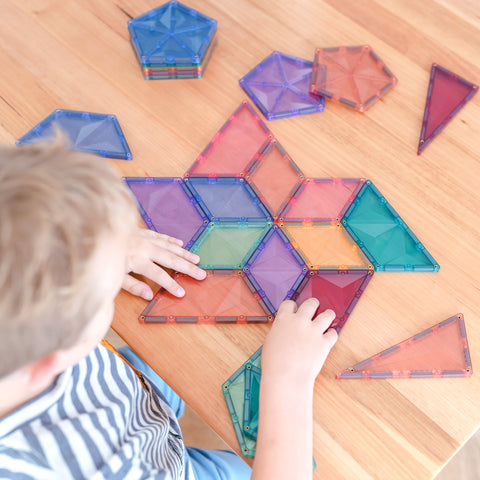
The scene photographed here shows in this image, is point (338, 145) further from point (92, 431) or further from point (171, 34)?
point (92, 431)

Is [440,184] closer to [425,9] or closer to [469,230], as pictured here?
[469,230]

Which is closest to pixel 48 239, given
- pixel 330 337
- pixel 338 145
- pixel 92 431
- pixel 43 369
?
pixel 43 369

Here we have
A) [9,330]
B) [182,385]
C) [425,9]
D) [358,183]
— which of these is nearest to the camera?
[9,330]

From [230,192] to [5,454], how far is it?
0.43 meters

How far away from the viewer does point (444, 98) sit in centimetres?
73

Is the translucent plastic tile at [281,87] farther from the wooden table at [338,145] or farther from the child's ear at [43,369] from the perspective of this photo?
→ the child's ear at [43,369]

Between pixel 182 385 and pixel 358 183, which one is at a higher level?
pixel 358 183

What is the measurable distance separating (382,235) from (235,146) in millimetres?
259

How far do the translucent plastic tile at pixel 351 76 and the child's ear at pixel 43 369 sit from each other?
0.56 m

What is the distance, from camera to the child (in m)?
0.34

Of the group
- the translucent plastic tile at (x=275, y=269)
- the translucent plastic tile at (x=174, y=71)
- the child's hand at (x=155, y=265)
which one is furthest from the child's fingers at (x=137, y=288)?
the translucent plastic tile at (x=174, y=71)

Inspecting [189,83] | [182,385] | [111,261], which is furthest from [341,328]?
[189,83]

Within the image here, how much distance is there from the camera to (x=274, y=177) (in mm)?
703

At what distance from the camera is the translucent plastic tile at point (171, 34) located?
757 millimetres
